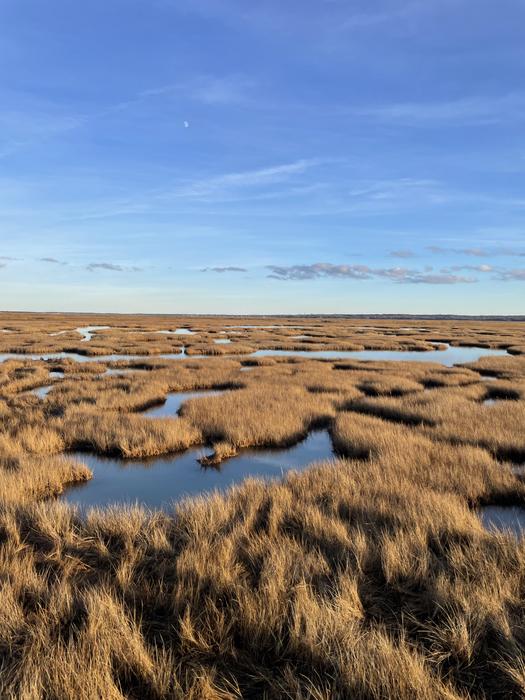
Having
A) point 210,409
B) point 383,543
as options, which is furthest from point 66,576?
point 210,409

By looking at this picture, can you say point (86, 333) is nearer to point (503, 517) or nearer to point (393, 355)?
point (393, 355)

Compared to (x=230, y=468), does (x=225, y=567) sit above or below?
above

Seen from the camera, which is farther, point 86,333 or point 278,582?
point 86,333

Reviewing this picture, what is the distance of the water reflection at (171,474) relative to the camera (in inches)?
357

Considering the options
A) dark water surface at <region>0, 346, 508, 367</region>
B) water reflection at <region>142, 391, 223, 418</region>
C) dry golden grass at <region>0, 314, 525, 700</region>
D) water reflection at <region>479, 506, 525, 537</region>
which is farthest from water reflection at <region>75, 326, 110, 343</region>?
water reflection at <region>479, 506, 525, 537</region>

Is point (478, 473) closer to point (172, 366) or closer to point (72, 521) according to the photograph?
point (72, 521)

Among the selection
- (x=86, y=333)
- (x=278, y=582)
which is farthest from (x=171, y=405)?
(x=86, y=333)

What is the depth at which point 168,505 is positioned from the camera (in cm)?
856

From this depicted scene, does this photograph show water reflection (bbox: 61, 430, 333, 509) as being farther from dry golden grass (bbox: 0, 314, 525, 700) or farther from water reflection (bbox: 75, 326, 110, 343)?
water reflection (bbox: 75, 326, 110, 343)

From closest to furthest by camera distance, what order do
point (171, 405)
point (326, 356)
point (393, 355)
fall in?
point (171, 405), point (326, 356), point (393, 355)

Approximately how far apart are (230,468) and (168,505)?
2.67m

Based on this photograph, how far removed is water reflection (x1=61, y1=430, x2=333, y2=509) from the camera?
29.7 ft

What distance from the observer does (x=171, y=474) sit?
10.5 meters

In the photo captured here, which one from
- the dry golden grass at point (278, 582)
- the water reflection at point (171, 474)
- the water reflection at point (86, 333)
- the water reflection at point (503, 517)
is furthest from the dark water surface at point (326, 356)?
the water reflection at point (503, 517)
